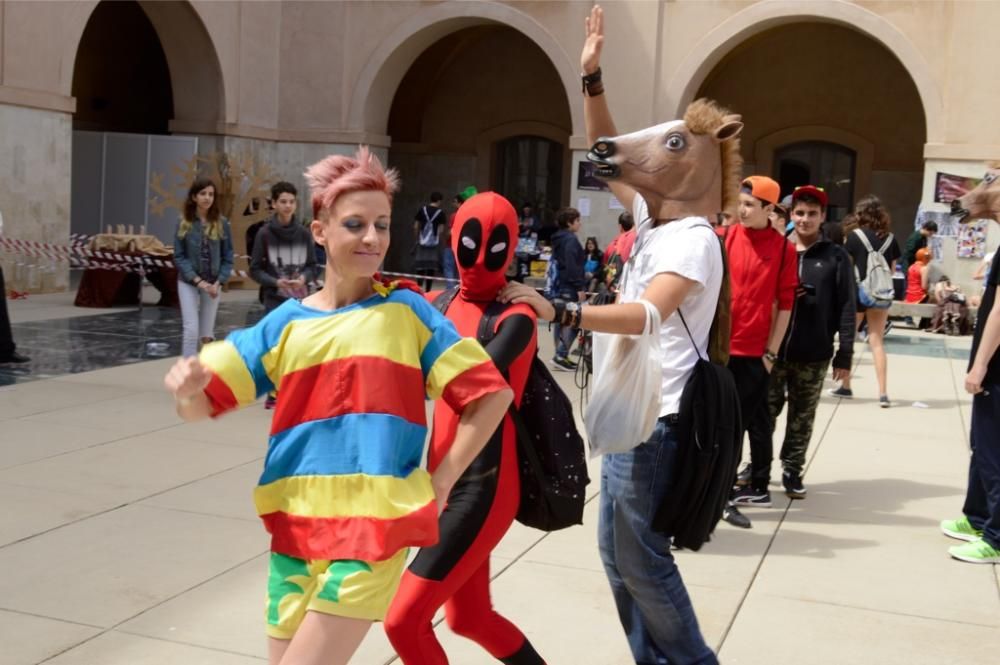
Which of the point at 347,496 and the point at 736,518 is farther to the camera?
the point at 736,518

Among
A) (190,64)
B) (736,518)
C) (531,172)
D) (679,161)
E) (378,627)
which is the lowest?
(378,627)

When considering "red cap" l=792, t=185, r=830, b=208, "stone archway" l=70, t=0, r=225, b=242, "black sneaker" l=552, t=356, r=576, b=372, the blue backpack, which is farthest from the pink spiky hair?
"stone archway" l=70, t=0, r=225, b=242

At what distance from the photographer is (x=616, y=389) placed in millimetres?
3381

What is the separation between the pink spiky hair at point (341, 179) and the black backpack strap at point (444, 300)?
2.57 feet

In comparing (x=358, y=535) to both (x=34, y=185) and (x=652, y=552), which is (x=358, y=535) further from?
(x=34, y=185)

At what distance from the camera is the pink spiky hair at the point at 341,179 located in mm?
2859

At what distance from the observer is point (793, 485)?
7008 mm

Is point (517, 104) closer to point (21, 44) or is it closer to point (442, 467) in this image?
point (21, 44)

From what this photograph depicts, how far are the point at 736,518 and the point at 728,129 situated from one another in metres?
A: 3.19

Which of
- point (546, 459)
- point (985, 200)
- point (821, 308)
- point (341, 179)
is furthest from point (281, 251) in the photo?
point (341, 179)

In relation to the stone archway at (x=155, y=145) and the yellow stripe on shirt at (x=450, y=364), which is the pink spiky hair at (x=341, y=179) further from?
the stone archway at (x=155, y=145)

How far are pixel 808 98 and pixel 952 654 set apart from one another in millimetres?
19339

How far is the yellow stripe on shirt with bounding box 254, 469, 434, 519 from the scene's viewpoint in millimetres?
2646

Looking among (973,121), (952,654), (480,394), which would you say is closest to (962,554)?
(952,654)
